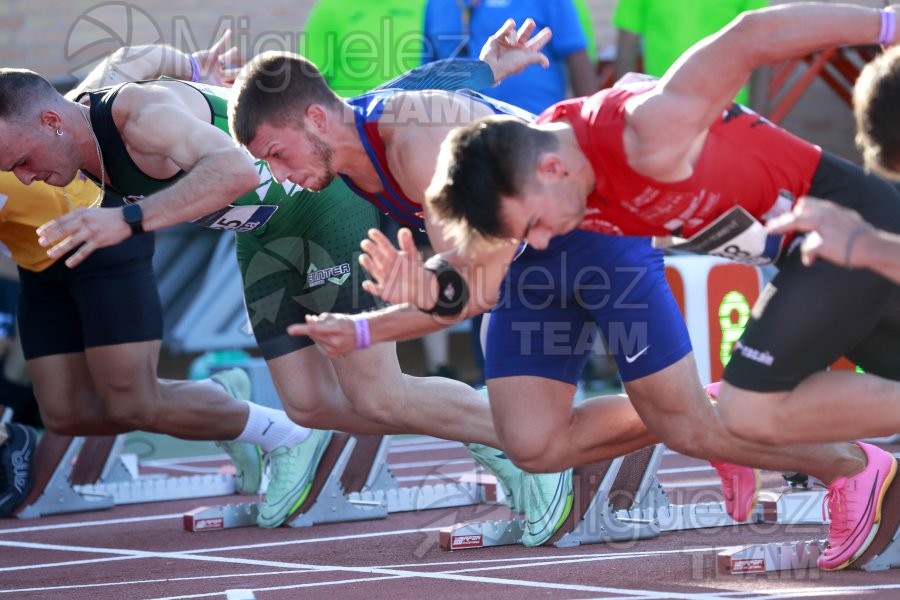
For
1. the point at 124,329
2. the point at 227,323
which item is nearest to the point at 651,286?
the point at 124,329

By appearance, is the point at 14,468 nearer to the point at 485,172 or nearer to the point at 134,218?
the point at 134,218

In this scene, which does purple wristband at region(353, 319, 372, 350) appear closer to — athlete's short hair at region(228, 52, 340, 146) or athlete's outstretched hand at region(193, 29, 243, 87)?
athlete's short hair at region(228, 52, 340, 146)

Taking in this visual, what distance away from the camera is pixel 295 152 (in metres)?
4.46

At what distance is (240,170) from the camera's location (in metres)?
4.82

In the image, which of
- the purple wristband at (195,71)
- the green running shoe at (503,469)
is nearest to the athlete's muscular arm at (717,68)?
the green running shoe at (503,469)

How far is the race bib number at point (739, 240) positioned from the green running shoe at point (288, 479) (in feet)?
8.71

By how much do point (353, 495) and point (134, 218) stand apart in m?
2.24

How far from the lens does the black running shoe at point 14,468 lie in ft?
21.9

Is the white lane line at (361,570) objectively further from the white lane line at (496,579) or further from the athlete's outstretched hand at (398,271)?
the athlete's outstretched hand at (398,271)

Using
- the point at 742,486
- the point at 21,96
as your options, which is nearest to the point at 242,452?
the point at 21,96

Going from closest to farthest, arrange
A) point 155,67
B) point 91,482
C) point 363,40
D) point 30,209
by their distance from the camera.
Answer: point 30,209 → point 155,67 → point 91,482 → point 363,40

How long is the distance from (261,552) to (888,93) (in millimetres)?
3097

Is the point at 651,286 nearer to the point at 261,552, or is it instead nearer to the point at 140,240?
the point at 261,552

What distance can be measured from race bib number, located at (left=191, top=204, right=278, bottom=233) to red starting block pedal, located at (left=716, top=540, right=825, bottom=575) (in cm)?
219
